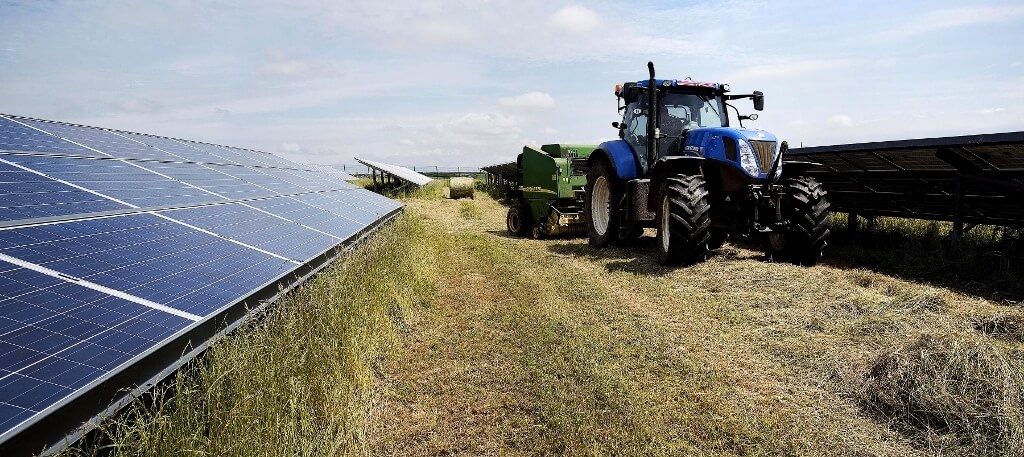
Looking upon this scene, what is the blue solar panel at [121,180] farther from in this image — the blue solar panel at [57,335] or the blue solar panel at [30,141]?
the blue solar panel at [57,335]

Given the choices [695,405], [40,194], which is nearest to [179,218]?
[40,194]

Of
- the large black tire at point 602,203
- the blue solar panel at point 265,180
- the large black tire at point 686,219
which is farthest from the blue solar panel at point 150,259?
the large black tire at point 602,203

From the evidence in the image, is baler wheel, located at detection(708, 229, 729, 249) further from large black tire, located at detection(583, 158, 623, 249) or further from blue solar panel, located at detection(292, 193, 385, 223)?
blue solar panel, located at detection(292, 193, 385, 223)

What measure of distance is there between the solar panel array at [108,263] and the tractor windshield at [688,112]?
5.72 m

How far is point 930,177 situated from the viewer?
30.5 feet

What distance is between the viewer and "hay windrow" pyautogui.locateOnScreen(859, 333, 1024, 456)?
3473 mm

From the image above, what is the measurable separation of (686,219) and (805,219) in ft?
5.74

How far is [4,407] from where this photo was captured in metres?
2.21

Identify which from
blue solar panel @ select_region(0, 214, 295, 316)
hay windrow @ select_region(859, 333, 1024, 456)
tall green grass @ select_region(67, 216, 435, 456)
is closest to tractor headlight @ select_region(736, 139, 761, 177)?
hay windrow @ select_region(859, 333, 1024, 456)

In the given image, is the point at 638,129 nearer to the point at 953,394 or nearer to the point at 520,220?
the point at 520,220

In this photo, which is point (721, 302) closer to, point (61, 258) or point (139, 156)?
point (61, 258)

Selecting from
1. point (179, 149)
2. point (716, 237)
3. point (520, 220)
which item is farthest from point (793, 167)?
point (179, 149)

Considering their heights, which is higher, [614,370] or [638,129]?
[638,129]

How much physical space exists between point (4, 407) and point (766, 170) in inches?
344
